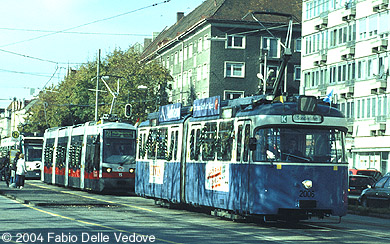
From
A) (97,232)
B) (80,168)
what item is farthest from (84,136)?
(97,232)

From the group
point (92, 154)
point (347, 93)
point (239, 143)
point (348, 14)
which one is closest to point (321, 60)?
point (347, 93)

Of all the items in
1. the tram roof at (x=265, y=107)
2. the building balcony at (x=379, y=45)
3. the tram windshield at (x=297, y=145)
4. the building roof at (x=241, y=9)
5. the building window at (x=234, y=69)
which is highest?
the building roof at (x=241, y=9)

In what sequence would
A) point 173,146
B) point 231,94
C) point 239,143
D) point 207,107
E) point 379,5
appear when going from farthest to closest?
1. point 231,94
2. point 379,5
3. point 173,146
4. point 207,107
5. point 239,143

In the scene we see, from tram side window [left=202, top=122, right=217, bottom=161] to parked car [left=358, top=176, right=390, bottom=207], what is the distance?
1050 centimetres

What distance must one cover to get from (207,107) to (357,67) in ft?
127

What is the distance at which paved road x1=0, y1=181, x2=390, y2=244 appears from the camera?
1464cm

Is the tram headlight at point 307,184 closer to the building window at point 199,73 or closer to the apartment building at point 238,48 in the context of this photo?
the apartment building at point 238,48

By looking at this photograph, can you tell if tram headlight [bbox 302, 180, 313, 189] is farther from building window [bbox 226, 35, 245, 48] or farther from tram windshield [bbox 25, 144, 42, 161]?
building window [bbox 226, 35, 245, 48]

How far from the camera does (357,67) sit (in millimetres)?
58938

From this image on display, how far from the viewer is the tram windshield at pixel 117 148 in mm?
35031

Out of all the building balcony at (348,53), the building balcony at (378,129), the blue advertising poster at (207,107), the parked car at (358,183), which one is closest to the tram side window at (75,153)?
the parked car at (358,183)

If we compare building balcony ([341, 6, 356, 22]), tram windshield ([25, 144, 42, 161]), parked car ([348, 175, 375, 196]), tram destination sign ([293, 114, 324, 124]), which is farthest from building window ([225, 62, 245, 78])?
tram destination sign ([293, 114, 324, 124])

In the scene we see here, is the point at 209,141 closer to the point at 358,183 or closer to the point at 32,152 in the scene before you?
the point at 358,183

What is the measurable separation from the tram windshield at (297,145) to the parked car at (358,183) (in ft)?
67.1
